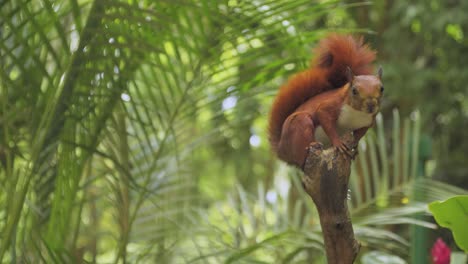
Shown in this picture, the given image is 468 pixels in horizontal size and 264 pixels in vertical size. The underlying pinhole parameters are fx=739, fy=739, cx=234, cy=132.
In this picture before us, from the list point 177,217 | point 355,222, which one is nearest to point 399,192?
point 355,222

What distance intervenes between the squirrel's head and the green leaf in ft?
0.66

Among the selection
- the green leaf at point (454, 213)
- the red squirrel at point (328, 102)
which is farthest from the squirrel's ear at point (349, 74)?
A: the green leaf at point (454, 213)

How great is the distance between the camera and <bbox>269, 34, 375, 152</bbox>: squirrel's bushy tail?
66 cm

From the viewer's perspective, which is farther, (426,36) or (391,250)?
(426,36)

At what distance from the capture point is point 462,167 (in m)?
1.96

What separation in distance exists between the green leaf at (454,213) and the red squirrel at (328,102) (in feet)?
0.57

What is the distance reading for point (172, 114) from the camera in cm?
120

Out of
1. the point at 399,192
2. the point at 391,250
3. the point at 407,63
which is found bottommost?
the point at 391,250

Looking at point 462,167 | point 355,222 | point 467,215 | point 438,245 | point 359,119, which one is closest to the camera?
point 359,119

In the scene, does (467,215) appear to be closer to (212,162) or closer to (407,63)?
(407,63)

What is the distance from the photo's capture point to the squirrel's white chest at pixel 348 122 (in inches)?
22.9

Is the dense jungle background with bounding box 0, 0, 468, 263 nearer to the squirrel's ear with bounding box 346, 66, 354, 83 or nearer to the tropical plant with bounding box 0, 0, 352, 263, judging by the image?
the tropical plant with bounding box 0, 0, 352, 263

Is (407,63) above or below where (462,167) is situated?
above

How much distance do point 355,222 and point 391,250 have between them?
44cm
